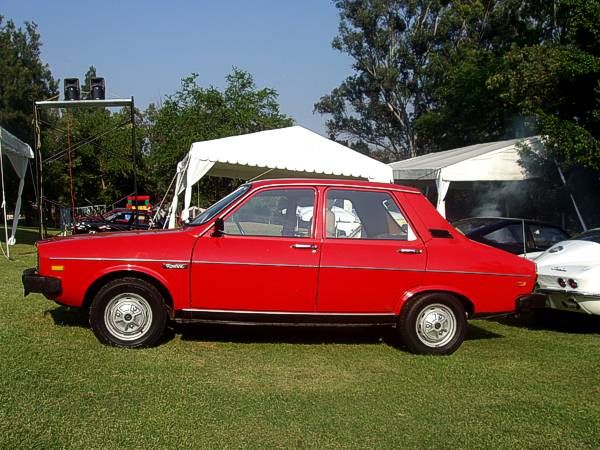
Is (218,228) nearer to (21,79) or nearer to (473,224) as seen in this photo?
(473,224)

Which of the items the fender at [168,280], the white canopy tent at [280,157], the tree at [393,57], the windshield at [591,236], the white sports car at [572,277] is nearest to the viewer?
the fender at [168,280]

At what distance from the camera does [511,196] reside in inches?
690

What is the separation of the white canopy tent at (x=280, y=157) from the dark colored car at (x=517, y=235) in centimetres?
362

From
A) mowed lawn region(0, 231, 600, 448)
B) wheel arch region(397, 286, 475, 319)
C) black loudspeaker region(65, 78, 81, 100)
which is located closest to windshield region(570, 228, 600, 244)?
mowed lawn region(0, 231, 600, 448)

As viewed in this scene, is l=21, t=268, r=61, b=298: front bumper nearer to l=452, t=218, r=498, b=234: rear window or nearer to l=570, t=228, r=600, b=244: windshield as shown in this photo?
l=570, t=228, r=600, b=244: windshield

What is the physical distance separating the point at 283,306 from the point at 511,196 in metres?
13.1

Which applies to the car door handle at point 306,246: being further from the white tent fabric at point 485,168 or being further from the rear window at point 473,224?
the white tent fabric at point 485,168

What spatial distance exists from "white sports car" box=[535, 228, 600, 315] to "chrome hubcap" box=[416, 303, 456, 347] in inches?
75.2

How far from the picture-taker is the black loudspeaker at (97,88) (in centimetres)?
1303

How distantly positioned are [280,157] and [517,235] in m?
5.42

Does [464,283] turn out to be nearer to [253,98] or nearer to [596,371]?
[596,371]

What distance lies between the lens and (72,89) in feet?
43.0

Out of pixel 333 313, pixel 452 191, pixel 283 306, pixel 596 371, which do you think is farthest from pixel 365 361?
pixel 452 191

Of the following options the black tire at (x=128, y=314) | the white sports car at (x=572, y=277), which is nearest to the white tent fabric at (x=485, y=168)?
the white sports car at (x=572, y=277)
